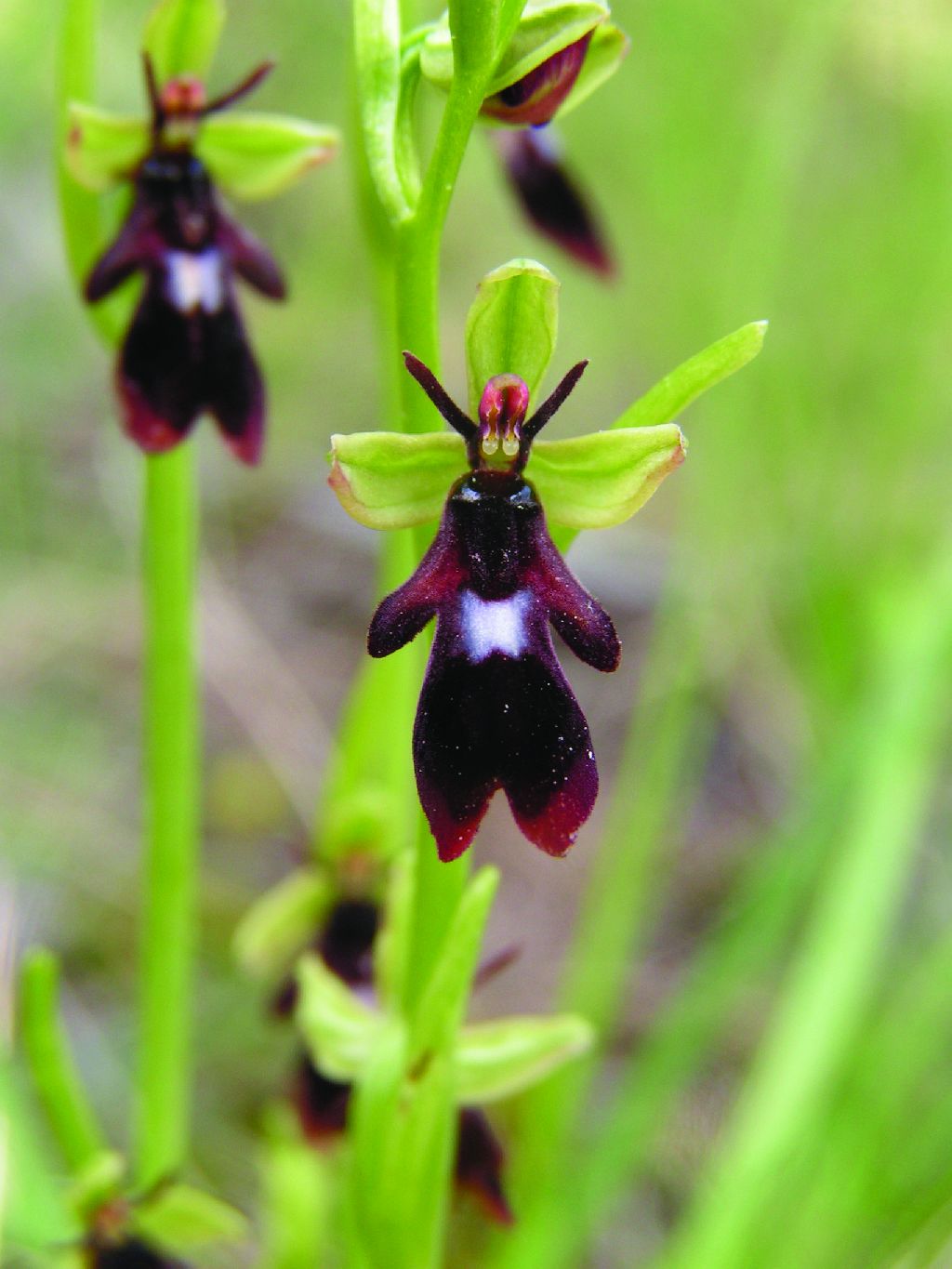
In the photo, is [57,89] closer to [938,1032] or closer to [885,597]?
[938,1032]

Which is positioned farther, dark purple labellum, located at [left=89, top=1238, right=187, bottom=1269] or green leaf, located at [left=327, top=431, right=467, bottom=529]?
Result: dark purple labellum, located at [left=89, top=1238, right=187, bottom=1269]

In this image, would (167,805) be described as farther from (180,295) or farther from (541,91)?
(541,91)

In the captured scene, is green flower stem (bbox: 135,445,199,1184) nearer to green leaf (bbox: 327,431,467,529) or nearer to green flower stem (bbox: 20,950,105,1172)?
green flower stem (bbox: 20,950,105,1172)

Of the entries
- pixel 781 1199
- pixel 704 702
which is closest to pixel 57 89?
pixel 781 1199

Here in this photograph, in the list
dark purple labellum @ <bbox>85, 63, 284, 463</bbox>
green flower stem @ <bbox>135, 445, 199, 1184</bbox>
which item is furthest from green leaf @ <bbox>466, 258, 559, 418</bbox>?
green flower stem @ <bbox>135, 445, 199, 1184</bbox>

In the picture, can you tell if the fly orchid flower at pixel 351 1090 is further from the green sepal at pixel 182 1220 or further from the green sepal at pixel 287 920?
the green sepal at pixel 182 1220

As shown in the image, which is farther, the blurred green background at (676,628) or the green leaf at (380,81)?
the blurred green background at (676,628)

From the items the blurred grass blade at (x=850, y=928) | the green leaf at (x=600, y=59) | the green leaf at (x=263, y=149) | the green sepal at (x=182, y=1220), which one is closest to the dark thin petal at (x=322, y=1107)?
the green sepal at (x=182, y=1220)
